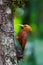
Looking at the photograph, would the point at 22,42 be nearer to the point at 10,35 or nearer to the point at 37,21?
the point at 10,35

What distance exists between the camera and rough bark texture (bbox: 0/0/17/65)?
6.16ft

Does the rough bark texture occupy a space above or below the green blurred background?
above

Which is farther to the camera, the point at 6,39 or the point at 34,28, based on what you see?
the point at 34,28

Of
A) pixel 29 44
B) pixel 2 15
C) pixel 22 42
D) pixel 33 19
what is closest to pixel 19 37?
pixel 22 42

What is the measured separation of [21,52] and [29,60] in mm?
1647

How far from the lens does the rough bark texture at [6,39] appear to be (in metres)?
1.88

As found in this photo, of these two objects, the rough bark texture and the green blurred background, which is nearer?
the rough bark texture

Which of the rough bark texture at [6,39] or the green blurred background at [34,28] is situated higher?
the rough bark texture at [6,39]

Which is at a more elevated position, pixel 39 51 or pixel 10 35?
pixel 10 35

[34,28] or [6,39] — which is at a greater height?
[6,39]

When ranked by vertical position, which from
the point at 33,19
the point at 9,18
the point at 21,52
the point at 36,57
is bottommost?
the point at 36,57

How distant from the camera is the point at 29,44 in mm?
3605

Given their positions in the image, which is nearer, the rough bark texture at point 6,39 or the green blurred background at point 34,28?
the rough bark texture at point 6,39

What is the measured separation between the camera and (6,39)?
6.22 ft
